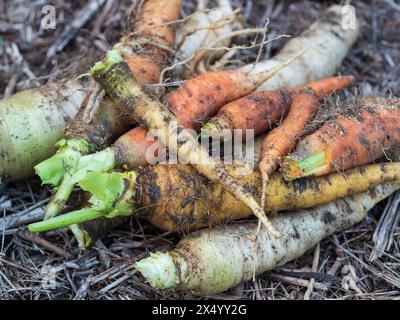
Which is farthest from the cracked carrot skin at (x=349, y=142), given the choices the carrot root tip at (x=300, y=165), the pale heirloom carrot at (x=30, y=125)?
the pale heirloom carrot at (x=30, y=125)

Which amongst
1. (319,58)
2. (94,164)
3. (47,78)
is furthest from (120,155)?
(319,58)

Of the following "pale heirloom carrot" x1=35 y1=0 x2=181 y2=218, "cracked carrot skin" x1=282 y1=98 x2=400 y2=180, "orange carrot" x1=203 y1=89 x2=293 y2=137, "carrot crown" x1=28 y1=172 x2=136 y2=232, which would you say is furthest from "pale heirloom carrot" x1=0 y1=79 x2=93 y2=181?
"cracked carrot skin" x1=282 y1=98 x2=400 y2=180

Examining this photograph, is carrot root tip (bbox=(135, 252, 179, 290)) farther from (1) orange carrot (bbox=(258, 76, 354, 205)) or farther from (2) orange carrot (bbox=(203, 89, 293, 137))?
(2) orange carrot (bbox=(203, 89, 293, 137))

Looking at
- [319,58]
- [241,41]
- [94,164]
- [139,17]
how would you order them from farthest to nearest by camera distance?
[241,41] → [319,58] → [139,17] → [94,164]

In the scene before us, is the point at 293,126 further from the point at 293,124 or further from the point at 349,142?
the point at 349,142

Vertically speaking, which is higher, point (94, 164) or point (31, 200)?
point (94, 164)

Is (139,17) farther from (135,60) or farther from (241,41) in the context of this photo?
(241,41)

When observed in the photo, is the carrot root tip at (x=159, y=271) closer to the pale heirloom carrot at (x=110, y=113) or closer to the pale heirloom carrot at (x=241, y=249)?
the pale heirloom carrot at (x=241, y=249)
